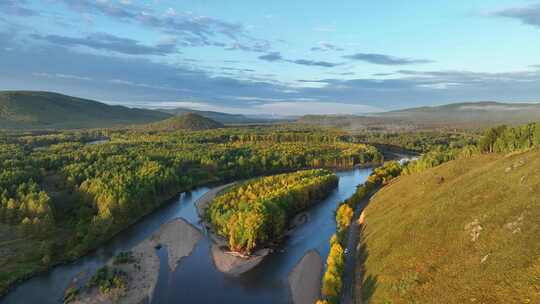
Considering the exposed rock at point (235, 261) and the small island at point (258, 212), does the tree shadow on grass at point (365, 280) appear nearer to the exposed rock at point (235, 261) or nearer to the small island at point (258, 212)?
the exposed rock at point (235, 261)

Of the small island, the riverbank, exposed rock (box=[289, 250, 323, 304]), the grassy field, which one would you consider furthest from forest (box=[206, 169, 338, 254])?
the grassy field

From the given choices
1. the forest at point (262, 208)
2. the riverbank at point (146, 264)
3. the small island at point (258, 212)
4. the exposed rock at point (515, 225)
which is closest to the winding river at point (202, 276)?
the riverbank at point (146, 264)

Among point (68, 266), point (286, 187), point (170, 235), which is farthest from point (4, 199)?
point (286, 187)

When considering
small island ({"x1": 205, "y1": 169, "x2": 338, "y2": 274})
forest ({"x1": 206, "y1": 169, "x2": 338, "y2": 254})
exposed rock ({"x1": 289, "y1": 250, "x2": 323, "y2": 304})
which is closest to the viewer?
exposed rock ({"x1": 289, "y1": 250, "x2": 323, "y2": 304})

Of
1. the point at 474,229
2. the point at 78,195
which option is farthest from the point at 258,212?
the point at 78,195

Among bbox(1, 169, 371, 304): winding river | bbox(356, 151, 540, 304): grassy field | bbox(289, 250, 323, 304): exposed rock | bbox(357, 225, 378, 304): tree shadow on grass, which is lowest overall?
bbox(1, 169, 371, 304): winding river

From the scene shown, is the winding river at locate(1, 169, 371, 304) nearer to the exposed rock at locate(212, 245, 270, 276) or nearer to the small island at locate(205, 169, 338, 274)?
the exposed rock at locate(212, 245, 270, 276)

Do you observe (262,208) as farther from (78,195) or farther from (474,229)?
(78,195)
